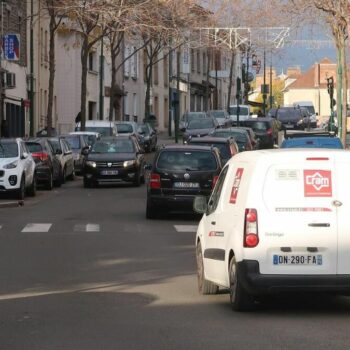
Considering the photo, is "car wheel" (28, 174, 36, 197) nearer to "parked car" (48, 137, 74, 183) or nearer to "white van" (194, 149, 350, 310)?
"parked car" (48, 137, 74, 183)

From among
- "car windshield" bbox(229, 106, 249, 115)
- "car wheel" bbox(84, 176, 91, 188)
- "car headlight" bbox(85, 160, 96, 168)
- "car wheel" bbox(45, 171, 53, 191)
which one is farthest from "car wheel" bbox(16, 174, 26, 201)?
"car windshield" bbox(229, 106, 249, 115)

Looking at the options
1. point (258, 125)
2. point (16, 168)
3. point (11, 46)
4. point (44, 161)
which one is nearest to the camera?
point (16, 168)

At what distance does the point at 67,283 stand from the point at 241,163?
3.19 m

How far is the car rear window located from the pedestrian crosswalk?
10.6 m

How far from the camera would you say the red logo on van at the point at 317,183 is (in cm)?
955

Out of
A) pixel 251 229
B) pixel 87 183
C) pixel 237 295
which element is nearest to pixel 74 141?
pixel 87 183

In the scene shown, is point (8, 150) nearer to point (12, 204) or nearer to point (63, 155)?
point (12, 204)

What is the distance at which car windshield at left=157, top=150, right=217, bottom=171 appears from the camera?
21719 mm

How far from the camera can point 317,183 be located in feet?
31.4

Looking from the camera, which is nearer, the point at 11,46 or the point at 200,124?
the point at 11,46

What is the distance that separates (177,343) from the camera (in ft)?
27.6

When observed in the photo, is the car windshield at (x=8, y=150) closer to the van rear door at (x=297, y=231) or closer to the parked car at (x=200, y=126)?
the van rear door at (x=297, y=231)

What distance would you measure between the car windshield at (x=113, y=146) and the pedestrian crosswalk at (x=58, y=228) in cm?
1160

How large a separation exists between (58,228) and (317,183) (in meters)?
10.6
